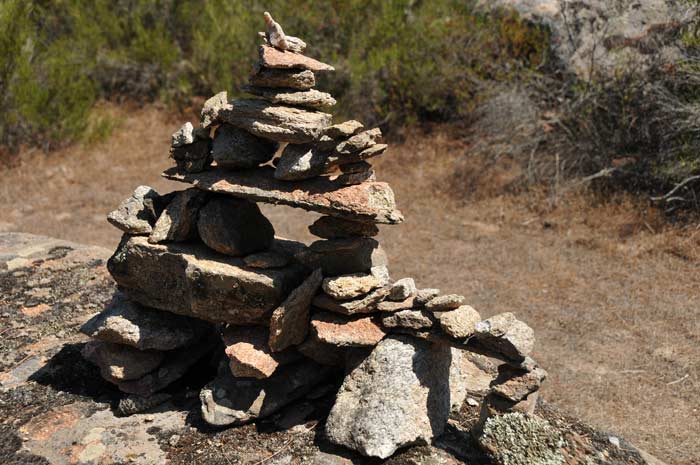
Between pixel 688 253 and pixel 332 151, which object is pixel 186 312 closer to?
pixel 332 151

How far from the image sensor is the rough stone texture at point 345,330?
22.1 ft

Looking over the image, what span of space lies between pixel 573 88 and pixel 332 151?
10869 millimetres

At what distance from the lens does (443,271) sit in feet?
43.8

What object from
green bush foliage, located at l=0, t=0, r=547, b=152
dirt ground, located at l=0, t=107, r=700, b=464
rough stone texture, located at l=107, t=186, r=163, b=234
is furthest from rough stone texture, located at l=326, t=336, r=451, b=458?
green bush foliage, located at l=0, t=0, r=547, b=152

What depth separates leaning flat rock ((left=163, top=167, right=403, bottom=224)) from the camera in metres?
6.59

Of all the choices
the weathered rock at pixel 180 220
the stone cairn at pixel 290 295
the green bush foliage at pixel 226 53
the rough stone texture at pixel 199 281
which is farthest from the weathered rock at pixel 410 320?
the green bush foliage at pixel 226 53

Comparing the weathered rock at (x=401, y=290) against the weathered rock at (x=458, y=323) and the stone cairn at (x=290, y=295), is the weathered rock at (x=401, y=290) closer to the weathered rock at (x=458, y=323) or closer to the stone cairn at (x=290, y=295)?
the stone cairn at (x=290, y=295)

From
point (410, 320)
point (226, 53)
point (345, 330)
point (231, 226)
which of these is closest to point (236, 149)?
point (231, 226)

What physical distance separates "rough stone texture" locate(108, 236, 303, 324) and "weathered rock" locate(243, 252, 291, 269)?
5 centimetres

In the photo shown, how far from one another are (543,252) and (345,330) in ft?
26.0

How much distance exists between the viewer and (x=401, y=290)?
6809 millimetres

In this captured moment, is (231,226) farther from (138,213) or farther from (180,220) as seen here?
(138,213)

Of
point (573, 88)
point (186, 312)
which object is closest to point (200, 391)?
point (186, 312)

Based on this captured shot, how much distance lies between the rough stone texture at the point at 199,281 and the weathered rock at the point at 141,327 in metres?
0.17
